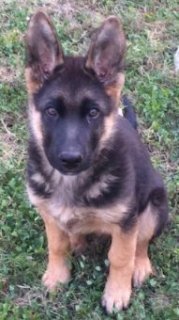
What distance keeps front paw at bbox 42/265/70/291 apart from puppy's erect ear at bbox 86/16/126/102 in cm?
146

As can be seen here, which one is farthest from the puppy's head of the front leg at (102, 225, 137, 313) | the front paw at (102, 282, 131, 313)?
the front paw at (102, 282, 131, 313)

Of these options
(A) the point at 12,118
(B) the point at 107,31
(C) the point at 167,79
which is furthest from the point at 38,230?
(C) the point at 167,79

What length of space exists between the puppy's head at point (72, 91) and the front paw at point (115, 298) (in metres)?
1.11

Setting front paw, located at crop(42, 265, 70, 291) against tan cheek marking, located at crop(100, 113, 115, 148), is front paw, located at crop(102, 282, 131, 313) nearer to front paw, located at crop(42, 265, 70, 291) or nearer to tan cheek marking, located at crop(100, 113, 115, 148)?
front paw, located at crop(42, 265, 70, 291)

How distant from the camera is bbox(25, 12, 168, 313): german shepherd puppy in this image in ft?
14.9

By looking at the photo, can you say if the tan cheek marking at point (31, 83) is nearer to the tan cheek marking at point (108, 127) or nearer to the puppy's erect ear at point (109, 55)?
the puppy's erect ear at point (109, 55)

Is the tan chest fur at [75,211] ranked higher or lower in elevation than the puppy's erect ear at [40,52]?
lower

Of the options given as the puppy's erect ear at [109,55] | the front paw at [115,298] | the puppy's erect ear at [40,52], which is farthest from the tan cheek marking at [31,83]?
the front paw at [115,298]

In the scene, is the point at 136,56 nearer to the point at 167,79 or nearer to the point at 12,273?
the point at 167,79

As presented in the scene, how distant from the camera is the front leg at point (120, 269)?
4.89 m

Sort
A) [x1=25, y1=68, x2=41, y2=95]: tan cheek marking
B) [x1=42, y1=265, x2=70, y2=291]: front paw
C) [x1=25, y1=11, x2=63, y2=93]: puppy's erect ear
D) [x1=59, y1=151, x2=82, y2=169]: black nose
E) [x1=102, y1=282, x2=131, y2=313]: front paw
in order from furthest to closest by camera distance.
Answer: [x1=42, y1=265, x2=70, y2=291]: front paw → [x1=102, y1=282, x2=131, y2=313]: front paw → [x1=25, y1=68, x2=41, y2=95]: tan cheek marking → [x1=25, y1=11, x2=63, y2=93]: puppy's erect ear → [x1=59, y1=151, x2=82, y2=169]: black nose

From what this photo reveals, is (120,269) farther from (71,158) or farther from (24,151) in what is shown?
(24,151)

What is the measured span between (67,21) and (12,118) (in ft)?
5.63

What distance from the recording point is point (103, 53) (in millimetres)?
4664
